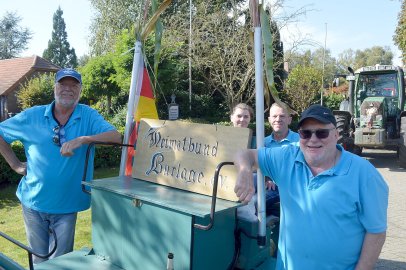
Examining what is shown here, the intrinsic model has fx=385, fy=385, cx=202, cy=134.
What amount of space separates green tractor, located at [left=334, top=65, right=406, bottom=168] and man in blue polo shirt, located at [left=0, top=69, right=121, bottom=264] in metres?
8.16

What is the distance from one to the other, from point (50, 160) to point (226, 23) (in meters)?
13.1

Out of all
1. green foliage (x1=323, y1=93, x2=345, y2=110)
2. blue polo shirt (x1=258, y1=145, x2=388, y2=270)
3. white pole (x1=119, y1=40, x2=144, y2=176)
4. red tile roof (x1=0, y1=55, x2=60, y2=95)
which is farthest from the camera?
red tile roof (x1=0, y1=55, x2=60, y2=95)

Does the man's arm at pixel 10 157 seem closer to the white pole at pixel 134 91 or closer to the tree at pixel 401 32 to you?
the white pole at pixel 134 91

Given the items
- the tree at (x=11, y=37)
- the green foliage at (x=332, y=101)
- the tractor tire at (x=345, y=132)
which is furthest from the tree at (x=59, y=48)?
the tractor tire at (x=345, y=132)

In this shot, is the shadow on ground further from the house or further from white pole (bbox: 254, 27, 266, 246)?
the house

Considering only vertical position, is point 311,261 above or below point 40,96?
below

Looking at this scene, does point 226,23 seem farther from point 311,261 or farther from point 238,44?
point 311,261

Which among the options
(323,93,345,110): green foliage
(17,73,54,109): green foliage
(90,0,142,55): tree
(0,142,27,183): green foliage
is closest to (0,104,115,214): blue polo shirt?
(0,142,27,183): green foliage

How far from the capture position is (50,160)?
9.10 feet

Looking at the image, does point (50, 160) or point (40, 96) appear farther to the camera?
point (40, 96)

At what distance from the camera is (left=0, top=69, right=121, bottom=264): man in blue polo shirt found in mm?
2770

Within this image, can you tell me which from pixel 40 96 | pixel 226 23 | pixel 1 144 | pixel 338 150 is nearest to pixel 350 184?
pixel 338 150

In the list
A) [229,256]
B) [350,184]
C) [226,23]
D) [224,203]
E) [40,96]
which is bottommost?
[229,256]

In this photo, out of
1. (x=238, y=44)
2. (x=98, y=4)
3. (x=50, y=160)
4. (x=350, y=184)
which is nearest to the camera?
(x=350, y=184)
